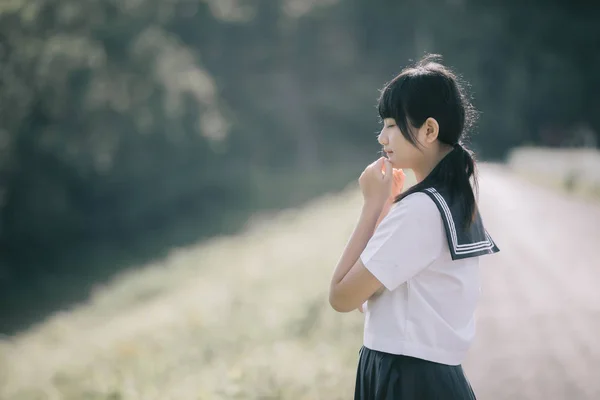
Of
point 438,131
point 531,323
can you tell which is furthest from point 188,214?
point 438,131

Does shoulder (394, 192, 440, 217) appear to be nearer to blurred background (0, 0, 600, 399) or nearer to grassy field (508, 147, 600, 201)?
blurred background (0, 0, 600, 399)

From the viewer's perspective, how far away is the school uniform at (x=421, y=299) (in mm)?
1618

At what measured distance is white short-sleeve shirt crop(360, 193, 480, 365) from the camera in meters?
1.62

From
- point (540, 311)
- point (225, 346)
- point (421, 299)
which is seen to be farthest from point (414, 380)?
point (225, 346)

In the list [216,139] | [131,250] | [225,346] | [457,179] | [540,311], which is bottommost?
[457,179]

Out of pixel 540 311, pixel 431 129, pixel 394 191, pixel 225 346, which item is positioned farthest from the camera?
pixel 225 346

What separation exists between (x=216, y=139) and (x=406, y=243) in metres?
26.1

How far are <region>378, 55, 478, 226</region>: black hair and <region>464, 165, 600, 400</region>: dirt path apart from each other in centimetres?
239

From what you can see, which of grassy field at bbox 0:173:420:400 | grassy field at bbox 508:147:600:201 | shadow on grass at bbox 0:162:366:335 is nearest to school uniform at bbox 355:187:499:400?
grassy field at bbox 0:173:420:400

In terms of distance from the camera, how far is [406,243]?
1.61m

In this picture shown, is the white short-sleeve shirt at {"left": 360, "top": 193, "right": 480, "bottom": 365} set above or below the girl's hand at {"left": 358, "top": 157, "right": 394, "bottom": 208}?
below

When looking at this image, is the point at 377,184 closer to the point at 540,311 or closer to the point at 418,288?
the point at 418,288

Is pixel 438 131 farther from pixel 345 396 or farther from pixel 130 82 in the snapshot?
pixel 130 82

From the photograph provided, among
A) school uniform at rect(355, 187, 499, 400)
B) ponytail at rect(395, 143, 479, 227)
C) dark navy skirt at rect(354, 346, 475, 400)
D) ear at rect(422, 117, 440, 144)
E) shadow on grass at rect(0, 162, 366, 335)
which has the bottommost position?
dark navy skirt at rect(354, 346, 475, 400)
